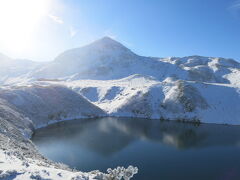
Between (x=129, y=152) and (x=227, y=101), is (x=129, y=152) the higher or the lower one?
the lower one

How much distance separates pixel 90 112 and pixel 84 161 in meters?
61.4

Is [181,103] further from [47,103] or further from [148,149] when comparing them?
[47,103]

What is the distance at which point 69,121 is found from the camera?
299ft

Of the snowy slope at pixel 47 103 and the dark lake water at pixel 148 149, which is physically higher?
the snowy slope at pixel 47 103

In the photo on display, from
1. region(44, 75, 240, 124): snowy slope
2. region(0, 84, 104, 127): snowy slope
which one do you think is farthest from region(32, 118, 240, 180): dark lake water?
region(44, 75, 240, 124): snowy slope

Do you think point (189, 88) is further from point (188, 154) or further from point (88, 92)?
point (188, 154)

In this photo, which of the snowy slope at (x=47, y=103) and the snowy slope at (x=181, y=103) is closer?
the snowy slope at (x=47, y=103)

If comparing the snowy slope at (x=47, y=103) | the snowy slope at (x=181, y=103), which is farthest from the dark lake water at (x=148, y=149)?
the snowy slope at (x=181, y=103)

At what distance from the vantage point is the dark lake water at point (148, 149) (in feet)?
137

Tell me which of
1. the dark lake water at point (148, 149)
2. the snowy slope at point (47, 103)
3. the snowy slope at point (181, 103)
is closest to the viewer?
the dark lake water at point (148, 149)

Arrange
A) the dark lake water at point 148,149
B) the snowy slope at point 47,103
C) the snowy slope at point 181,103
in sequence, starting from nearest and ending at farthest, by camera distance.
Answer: the dark lake water at point 148,149 → the snowy slope at point 47,103 → the snowy slope at point 181,103

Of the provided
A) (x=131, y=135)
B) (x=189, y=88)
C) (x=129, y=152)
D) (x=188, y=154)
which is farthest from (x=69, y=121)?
(x=189, y=88)

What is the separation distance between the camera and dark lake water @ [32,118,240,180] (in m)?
41.8

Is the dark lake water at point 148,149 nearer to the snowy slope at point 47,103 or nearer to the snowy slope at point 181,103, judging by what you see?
the snowy slope at point 47,103
